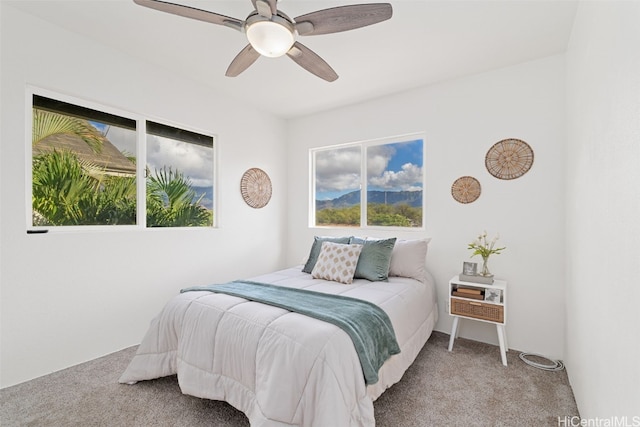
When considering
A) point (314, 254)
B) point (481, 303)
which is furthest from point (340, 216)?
point (481, 303)

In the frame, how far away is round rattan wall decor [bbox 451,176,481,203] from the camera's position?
9.83ft

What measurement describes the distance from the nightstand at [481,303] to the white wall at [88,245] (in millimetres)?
2520

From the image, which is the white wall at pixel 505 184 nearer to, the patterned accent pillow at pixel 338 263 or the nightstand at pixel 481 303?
the nightstand at pixel 481 303

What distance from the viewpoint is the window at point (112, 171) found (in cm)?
238

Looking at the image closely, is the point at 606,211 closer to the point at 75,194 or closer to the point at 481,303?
the point at 481,303

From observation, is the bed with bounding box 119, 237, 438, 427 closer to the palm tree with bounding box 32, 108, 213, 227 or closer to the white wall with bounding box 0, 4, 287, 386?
the white wall with bounding box 0, 4, 287, 386

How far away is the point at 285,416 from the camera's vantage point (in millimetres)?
1445

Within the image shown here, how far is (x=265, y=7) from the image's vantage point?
5.12ft

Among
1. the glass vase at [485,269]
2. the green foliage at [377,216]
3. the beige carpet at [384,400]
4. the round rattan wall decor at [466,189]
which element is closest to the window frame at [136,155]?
the beige carpet at [384,400]

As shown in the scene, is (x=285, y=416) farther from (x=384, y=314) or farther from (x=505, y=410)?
(x=505, y=410)

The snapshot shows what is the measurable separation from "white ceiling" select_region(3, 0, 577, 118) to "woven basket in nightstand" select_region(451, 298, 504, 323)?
7.10 feet

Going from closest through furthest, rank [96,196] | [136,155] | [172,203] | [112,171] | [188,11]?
[188,11], [96,196], [112,171], [136,155], [172,203]

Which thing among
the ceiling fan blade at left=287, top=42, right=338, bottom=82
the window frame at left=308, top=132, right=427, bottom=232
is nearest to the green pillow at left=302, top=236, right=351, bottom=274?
the window frame at left=308, top=132, right=427, bottom=232

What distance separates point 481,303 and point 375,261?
3.10ft
